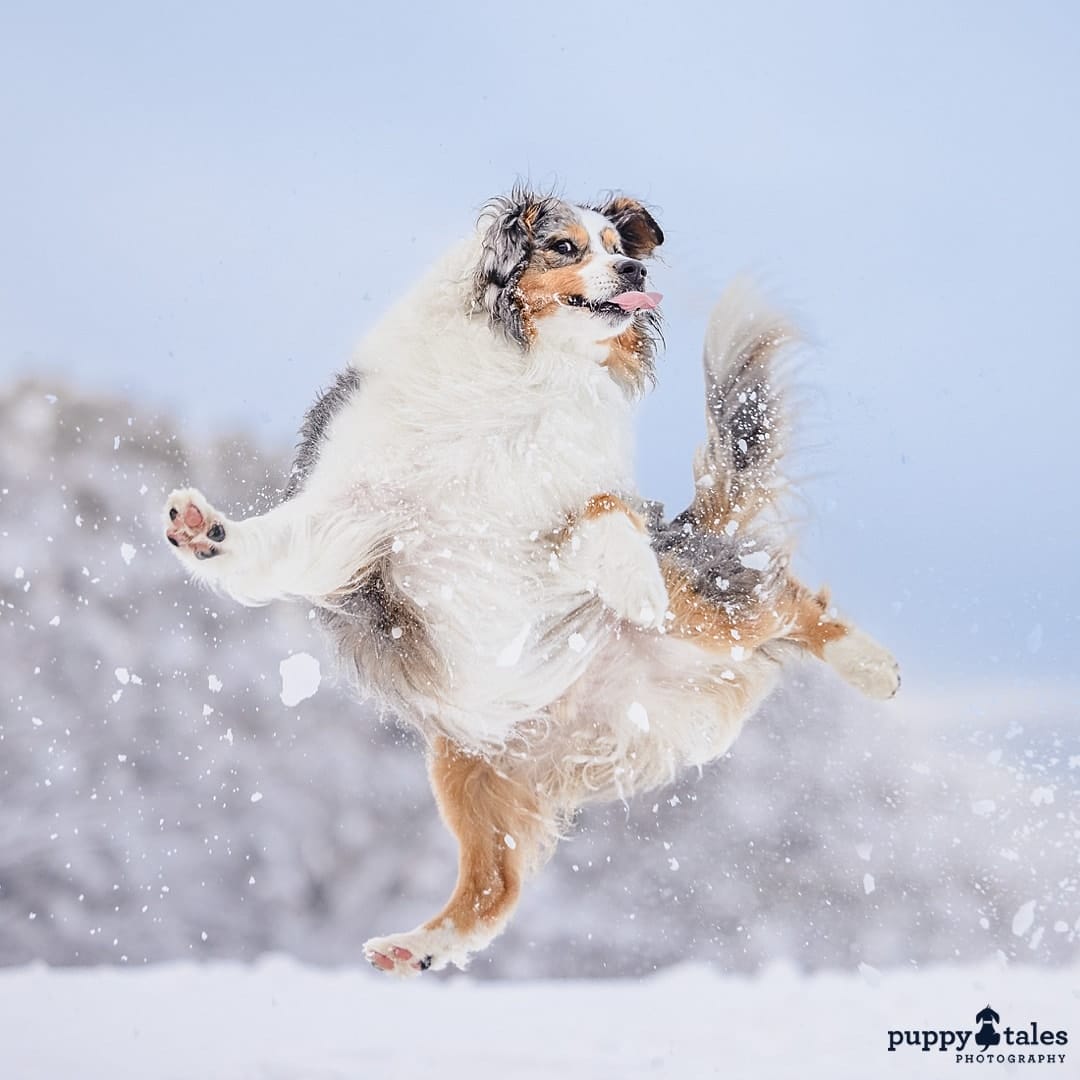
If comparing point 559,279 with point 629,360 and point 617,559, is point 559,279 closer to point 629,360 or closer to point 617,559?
point 629,360

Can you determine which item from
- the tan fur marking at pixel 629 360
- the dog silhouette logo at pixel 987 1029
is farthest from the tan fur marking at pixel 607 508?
the dog silhouette logo at pixel 987 1029

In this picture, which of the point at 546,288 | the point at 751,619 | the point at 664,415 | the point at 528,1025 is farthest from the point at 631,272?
the point at 528,1025

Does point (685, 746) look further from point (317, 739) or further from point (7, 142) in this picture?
point (7, 142)

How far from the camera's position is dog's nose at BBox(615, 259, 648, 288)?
5.81ft

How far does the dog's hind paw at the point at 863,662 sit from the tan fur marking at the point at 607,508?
48 centimetres

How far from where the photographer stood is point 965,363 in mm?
2119

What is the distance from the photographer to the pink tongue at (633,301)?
1.79 meters

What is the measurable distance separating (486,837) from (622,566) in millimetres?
665

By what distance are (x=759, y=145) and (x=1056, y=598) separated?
3.81ft

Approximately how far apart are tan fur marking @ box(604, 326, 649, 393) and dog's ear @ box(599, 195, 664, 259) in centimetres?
17

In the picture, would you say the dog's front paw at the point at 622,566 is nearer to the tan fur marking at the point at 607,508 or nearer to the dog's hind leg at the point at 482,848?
the tan fur marking at the point at 607,508

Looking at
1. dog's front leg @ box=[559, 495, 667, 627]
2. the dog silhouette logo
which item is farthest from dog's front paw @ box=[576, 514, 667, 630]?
the dog silhouette logo

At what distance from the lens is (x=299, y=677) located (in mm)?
2119

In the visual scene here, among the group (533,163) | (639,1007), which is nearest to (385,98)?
(533,163)
